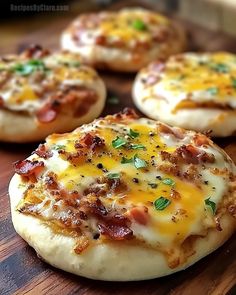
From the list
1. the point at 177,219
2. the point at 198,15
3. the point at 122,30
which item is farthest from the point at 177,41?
the point at 177,219

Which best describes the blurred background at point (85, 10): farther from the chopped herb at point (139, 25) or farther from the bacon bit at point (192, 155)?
the bacon bit at point (192, 155)

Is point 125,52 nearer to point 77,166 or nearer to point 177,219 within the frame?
point 77,166

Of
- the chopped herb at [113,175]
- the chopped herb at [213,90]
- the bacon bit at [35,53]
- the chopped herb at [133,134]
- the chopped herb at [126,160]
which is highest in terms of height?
the chopped herb at [113,175]

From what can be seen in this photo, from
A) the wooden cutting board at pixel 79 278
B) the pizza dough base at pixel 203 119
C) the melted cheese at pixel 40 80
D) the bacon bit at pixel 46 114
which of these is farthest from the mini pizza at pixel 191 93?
the wooden cutting board at pixel 79 278

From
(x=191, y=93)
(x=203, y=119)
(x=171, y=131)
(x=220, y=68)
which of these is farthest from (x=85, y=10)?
(x=171, y=131)

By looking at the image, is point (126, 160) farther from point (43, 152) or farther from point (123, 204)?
point (43, 152)

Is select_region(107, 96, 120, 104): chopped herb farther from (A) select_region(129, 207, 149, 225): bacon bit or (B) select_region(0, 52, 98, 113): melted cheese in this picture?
(A) select_region(129, 207, 149, 225): bacon bit
